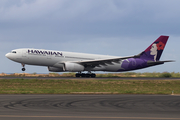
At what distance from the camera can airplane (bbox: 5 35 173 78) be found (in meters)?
47.2

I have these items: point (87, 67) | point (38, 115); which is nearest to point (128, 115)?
point (38, 115)

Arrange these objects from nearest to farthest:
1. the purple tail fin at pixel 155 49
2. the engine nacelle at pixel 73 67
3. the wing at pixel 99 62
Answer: the engine nacelle at pixel 73 67 → the wing at pixel 99 62 → the purple tail fin at pixel 155 49

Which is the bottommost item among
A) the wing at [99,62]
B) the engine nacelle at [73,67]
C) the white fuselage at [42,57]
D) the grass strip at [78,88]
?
the grass strip at [78,88]

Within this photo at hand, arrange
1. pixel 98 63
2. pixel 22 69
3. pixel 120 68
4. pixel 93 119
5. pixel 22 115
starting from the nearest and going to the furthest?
pixel 93 119 → pixel 22 115 → pixel 22 69 → pixel 98 63 → pixel 120 68

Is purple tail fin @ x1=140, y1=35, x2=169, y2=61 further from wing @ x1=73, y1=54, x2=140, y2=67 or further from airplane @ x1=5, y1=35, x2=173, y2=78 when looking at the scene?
wing @ x1=73, y1=54, x2=140, y2=67

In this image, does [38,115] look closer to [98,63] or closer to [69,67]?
[69,67]

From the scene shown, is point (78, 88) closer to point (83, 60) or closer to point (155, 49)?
point (83, 60)

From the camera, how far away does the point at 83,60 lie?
51750 millimetres

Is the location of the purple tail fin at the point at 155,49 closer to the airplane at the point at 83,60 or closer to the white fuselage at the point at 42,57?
the airplane at the point at 83,60

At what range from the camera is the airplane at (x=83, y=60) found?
1858 inches

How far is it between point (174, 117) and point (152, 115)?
3.37 ft

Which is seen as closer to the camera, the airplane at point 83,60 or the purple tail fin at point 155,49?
the airplane at point 83,60

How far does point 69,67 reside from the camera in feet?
156

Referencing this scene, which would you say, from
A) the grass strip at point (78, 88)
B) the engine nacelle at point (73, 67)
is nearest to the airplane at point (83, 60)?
the engine nacelle at point (73, 67)
